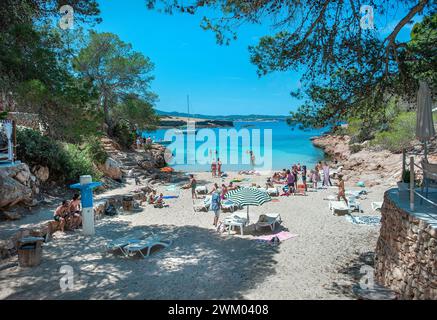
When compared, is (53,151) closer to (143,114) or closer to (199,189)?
(199,189)

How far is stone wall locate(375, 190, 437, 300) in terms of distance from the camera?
16.4ft

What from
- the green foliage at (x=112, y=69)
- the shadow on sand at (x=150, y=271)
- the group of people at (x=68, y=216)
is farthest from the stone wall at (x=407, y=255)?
the green foliage at (x=112, y=69)

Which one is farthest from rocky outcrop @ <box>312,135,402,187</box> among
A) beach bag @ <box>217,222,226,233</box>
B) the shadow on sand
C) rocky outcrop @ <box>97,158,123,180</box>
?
rocky outcrop @ <box>97,158,123,180</box>

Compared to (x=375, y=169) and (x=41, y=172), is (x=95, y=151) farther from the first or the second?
(x=375, y=169)

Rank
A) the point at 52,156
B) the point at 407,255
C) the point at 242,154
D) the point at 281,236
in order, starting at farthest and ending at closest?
1. the point at 242,154
2. the point at 52,156
3. the point at 281,236
4. the point at 407,255

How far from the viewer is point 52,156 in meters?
15.8

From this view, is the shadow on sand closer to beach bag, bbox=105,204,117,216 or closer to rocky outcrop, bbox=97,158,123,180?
beach bag, bbox=105,204,117,216

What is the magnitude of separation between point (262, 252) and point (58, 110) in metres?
6.69

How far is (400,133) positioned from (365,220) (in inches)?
593

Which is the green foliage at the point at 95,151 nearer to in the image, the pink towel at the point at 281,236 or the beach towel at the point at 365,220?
the pink towel at the point at 281,236

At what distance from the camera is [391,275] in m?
6.44

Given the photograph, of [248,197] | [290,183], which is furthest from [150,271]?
[290,183]

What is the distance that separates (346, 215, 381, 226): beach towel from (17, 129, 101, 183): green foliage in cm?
1216
